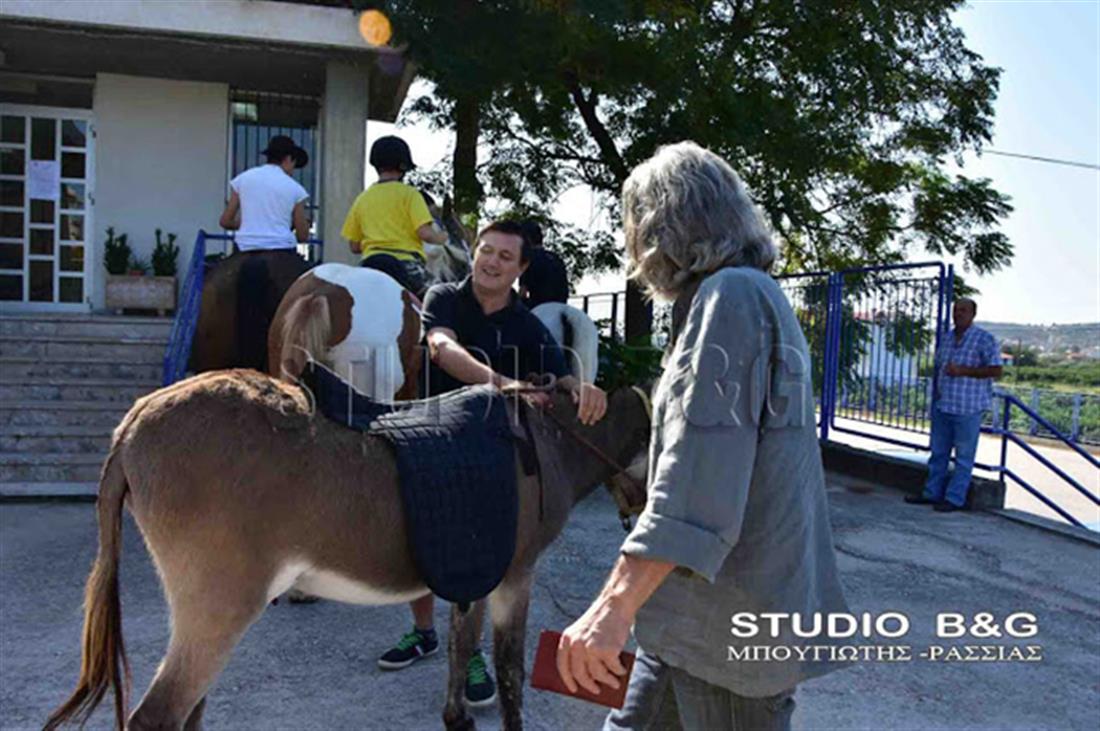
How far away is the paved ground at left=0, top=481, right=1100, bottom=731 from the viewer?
3695 millimetres

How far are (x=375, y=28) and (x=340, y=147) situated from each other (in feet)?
4.43

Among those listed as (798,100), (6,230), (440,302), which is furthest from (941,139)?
(6,230)

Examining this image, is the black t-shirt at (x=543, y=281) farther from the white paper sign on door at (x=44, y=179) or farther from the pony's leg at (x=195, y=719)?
the white paper sign on door at (x=44, y=179)

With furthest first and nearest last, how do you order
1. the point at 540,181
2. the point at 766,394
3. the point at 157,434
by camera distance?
1. the point at 540,181
2. the point at 157,434
3. the point at 766,394

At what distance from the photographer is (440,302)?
3713mm

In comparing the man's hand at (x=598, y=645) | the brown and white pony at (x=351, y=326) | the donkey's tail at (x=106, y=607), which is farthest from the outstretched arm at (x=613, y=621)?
the brown and white pony at (x=351, y=326)

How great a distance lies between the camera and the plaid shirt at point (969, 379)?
27.3 ft

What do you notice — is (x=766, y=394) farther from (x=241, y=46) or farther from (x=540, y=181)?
(x=540, y=181)

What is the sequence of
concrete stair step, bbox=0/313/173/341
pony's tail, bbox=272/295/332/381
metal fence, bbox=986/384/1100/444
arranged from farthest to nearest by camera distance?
1. metal fence, bbox=986/384/1100/444
2. concrete stair step, bbox=0/313/173/341
3. pony's tail, bbox=272/295/332/381

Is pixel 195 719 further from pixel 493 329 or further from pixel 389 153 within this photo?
pixel 389 153

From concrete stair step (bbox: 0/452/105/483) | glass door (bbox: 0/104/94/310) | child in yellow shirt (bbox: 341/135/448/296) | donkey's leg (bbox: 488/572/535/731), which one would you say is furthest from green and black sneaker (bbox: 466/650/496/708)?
glass door (bbox: 0/104/94/310)

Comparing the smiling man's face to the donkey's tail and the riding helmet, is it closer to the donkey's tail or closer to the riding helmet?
the donkey's tail

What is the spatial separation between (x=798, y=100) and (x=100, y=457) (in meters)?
8.47

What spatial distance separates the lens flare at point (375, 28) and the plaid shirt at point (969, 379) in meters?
6.20
